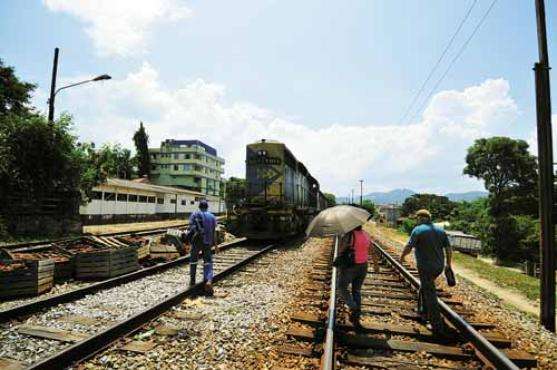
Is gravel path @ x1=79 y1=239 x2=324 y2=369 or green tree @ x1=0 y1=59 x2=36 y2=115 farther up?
green tree @ x1=0 y1=59 x2=36 y2=115

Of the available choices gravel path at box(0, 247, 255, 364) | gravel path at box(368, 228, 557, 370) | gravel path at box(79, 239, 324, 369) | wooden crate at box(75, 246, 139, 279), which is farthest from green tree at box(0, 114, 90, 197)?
gravel path at box(368, 228, 557, 370)

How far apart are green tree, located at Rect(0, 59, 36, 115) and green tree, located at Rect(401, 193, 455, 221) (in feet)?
235

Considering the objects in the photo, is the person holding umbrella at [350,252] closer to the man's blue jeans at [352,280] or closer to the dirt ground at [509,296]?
the man's blue jeans at [352,280]

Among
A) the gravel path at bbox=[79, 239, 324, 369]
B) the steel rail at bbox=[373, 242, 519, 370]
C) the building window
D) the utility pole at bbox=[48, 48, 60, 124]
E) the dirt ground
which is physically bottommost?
the dirt ground

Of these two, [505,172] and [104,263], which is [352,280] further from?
[505,172]

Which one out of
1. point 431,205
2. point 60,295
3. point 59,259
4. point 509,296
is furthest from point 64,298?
point 431,205

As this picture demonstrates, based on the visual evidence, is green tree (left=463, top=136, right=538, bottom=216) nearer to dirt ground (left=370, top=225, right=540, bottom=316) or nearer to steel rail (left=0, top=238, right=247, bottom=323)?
dirt ground (left=370, top=225, right=540, bottom=316)

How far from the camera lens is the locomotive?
1419cm

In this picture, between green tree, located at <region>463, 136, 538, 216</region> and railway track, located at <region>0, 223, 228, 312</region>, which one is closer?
railway track, located at <region>0, 223, 228, 312</region>

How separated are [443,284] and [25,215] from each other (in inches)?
694

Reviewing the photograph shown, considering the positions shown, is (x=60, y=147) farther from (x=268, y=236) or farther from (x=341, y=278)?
(x=341, y=278)

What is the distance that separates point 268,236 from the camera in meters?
13.9

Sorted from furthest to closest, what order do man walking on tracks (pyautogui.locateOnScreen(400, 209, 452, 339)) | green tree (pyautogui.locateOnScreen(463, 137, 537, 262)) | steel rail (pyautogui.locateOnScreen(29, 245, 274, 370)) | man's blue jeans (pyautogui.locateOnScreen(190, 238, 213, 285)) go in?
green tree (pyautogui.locateOnScreen(463, 137, 537, 262)) → man's blue jeans (pyautogui.locateOnScreen(190, 238, 213, 285)) → man walking on tracks (pyautogui.locateOnScreen(400, 209, 452, 339)) → steel rail (pyautogui.locateOnScreen(29, 245, 274, 370))

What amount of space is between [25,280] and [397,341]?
661 centimetres
